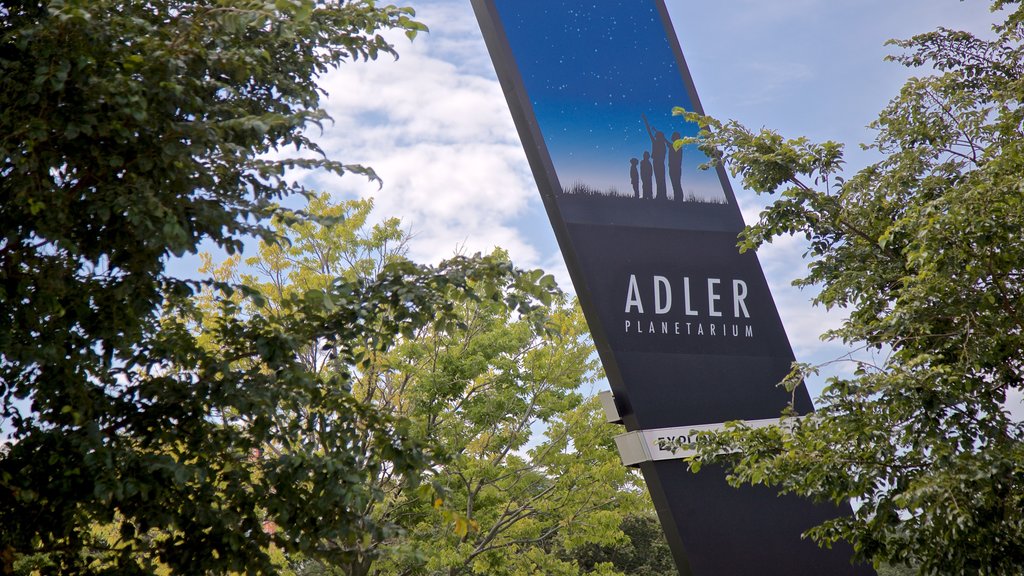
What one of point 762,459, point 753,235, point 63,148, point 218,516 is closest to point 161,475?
point 218,516

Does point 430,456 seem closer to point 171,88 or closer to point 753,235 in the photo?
point 171,88

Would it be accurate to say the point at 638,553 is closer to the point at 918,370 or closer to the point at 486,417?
the point at 486,417

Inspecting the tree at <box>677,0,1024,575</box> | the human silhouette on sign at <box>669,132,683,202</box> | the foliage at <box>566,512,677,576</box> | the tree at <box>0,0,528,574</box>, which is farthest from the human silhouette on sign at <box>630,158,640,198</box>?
the foliage at <box>566,512,677,576</box>

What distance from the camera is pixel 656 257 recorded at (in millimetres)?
8789

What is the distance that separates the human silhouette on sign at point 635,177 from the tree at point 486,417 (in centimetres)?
251

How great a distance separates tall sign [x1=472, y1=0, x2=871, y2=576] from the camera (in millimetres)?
8203

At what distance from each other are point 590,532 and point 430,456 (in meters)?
8.06

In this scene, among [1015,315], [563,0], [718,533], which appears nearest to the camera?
[1015,315]

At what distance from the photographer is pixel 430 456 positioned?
403 centimetres

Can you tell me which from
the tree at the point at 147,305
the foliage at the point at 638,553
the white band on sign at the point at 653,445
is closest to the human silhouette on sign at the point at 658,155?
the white band on sign at the point at 653,445

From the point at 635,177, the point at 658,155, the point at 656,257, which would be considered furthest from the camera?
the point at 658,155

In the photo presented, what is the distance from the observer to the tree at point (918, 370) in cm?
489

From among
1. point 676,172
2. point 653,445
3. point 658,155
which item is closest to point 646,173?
point 658,155

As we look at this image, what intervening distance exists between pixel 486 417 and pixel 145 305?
23.9 ft
